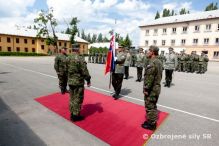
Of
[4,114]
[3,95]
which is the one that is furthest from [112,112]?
[3,95]

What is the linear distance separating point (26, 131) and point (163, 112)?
12.8 ft

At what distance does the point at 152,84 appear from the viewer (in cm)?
399

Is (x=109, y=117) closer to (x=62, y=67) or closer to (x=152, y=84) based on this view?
(x=152, y=84)

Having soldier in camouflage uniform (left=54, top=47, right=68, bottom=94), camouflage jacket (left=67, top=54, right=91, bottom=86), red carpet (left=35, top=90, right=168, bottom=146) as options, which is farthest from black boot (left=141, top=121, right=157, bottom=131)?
soldier in camouflage uniform (left=54, top=47, right=68, bottom=94)

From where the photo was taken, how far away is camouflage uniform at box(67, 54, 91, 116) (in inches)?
172

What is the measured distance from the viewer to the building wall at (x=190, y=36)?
125 feet

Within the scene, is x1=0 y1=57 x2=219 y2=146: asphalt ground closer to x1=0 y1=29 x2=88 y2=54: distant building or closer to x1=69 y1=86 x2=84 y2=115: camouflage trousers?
x1=69 y1=86 x2=84 y2=115: camouflage trousers

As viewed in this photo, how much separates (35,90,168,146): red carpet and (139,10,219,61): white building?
39964mm

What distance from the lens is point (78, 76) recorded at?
4426 mm

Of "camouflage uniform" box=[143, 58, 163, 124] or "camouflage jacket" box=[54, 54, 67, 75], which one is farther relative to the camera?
"camouflage jacket" box=[54, 54, 67, 75]

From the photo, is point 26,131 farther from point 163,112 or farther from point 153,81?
point 163,112

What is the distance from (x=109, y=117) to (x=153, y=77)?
1789mm

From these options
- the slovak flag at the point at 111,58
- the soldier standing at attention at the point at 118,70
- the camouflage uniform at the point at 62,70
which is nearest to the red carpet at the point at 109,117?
the camouflage uniform at the point at 62,70

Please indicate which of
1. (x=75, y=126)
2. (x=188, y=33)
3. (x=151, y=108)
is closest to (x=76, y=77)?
(x=75, y=126)
